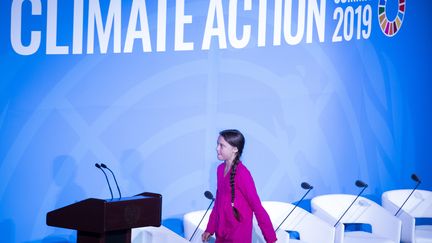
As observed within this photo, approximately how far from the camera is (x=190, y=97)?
670 cm

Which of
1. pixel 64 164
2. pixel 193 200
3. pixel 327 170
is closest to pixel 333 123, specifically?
pixel 327 170

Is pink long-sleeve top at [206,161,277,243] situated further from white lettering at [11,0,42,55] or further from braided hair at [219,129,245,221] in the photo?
white lettering at [11,0,42,55]

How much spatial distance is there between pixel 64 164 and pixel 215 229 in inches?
49.2

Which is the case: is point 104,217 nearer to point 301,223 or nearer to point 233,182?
point 233,182

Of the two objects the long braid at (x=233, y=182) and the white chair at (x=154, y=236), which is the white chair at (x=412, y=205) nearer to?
the long braid at (x=233, y=182)

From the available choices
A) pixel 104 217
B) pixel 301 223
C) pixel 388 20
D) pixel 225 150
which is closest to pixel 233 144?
pixel 225 150

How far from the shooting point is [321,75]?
25.3ft

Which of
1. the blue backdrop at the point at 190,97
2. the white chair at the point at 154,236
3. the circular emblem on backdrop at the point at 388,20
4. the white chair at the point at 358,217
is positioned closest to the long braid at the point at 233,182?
the white chair at the point at 154,236

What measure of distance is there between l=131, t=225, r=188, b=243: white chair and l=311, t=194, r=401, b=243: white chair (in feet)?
5.61

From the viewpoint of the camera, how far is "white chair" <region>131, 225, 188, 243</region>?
595 cm

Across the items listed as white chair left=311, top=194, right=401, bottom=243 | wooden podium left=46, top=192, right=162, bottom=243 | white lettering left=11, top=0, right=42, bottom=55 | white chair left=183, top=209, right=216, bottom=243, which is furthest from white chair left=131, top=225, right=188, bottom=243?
white chair left=311, top=194, right=401, bottom=243

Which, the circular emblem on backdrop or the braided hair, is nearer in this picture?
the braided hair


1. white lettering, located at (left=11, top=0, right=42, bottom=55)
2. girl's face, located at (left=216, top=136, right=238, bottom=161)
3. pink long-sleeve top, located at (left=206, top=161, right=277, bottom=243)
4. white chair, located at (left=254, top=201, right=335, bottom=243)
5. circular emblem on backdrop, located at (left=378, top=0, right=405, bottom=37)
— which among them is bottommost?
white chair, located at (left=254, top=201, right=335, bottom=243)

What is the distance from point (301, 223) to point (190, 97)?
4.80 ft
